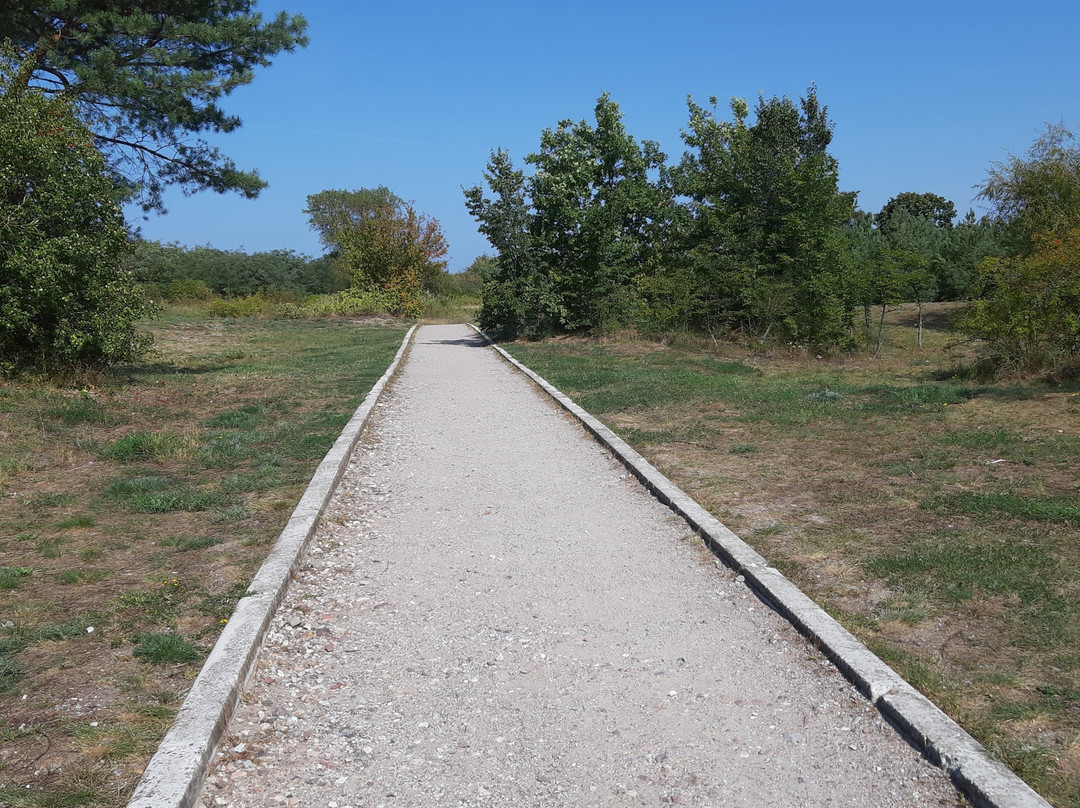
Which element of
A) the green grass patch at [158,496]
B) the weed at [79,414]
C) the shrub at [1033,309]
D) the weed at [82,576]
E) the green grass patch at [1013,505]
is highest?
the shrub at [1033,309]

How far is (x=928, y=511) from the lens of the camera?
5605mm

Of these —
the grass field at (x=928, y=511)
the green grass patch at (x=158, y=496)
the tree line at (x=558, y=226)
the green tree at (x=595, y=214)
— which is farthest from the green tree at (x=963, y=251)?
the green grass patch at (x=158, y=496)

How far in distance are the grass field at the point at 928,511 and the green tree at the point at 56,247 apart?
278 inches

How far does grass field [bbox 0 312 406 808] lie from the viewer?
2.96m

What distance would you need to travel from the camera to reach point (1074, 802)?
2.54 meters

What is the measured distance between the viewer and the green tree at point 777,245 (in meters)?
20.7

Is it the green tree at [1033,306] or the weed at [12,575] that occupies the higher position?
the green tree at [1033,306]

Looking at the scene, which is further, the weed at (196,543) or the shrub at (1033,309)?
the shrub at (1033,309)

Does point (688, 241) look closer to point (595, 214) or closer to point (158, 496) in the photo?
point (595, 214)

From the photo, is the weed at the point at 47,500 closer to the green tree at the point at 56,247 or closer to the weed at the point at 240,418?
the weed at the point at 240,418

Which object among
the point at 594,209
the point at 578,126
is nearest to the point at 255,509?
the point at 594,209

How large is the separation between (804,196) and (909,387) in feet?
37.3

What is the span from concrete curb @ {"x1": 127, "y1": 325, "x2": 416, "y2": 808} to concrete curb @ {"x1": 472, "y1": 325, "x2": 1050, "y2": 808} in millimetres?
2624

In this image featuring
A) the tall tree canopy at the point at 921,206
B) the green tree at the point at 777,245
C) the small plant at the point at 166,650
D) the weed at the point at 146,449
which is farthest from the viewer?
the tall tree canopy at the point at 921,206
